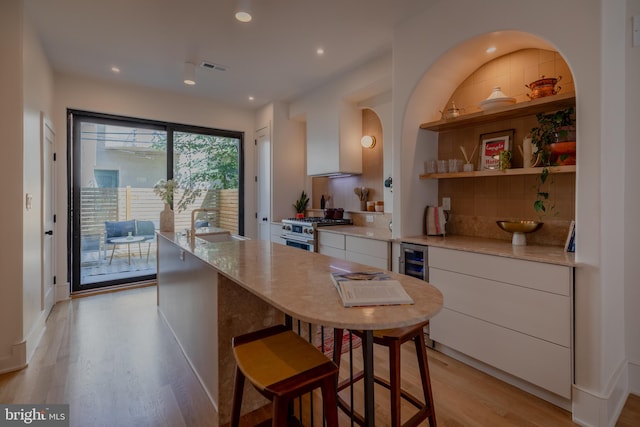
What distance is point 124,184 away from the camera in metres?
4.38

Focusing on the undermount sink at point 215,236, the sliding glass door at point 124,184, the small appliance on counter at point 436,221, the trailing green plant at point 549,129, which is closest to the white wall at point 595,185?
the trailing green plant at point 549,129

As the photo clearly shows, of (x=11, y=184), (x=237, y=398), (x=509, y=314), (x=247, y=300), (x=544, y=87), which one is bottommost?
(x=237, y=398)

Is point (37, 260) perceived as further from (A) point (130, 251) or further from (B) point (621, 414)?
(B) point (621, 414)

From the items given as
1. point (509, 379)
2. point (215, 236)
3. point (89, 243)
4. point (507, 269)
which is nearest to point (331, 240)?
point (215, 236)

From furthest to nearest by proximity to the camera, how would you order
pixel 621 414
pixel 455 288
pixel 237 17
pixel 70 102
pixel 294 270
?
1. pixel 70 102
2. pixel 237 17
3. pixel 455 288
4. pixel 621 414
5. pixel 294 270

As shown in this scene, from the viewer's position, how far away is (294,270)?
5.16 feet

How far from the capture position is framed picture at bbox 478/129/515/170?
2510 millimetres

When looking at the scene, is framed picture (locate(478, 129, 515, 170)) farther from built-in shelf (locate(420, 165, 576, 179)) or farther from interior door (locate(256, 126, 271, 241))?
interior door (locate(256, 126, 271, 241))

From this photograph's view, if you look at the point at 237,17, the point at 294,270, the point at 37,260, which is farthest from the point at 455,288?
the point at 37,260

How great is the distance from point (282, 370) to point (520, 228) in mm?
1984

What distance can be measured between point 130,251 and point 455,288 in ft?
14.3

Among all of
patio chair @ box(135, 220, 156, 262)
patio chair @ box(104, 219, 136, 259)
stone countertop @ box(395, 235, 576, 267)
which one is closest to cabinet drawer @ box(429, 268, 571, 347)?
stone countertop @ box(395, 235, 576, 267)

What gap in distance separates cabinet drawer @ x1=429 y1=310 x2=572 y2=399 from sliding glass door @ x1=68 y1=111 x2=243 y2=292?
115 inches

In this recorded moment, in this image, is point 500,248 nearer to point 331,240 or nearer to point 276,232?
point 331,240
